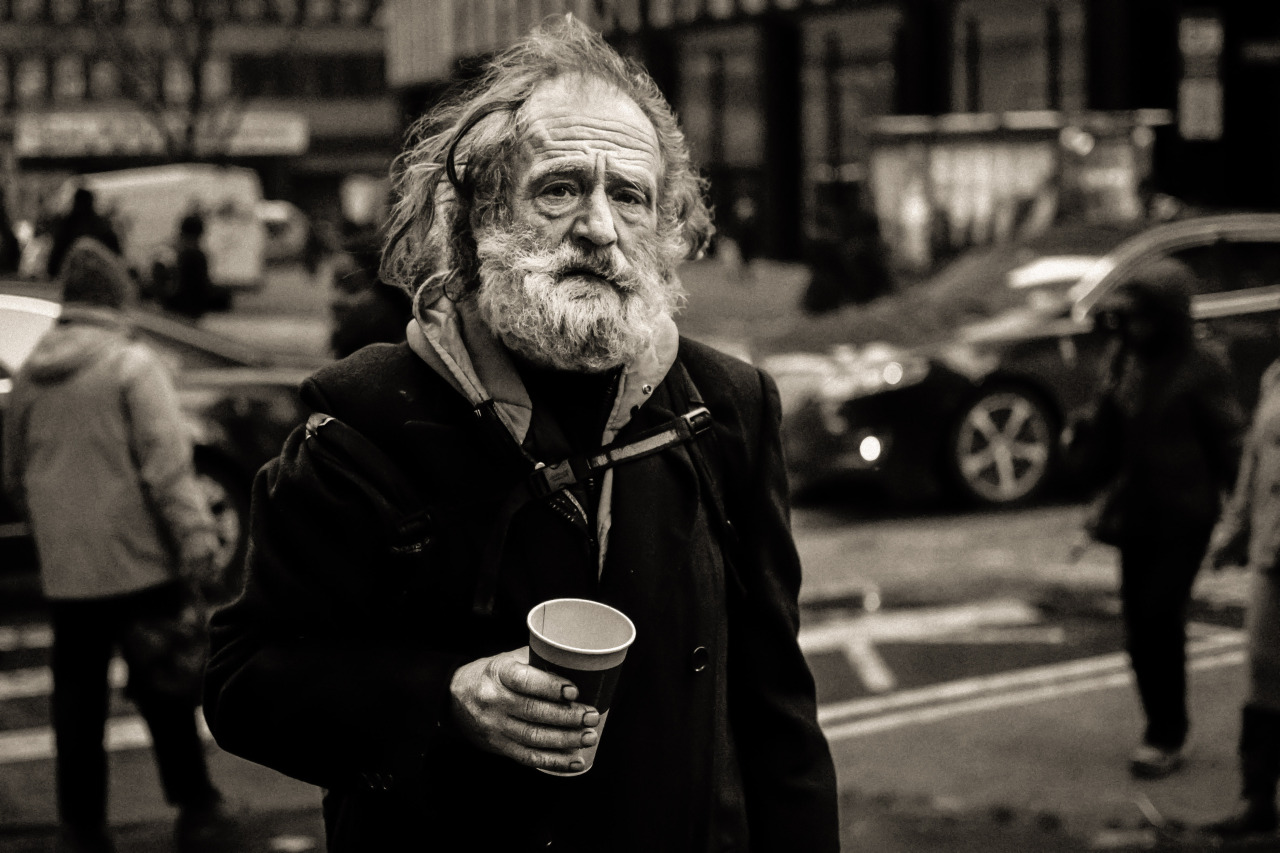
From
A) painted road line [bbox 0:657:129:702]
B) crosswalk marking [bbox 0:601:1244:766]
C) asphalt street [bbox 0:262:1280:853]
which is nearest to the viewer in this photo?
asphalt street [bbox 0:262:1280:853]

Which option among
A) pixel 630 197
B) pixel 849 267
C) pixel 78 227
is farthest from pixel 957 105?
pixel 630 197

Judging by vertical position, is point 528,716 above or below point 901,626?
above

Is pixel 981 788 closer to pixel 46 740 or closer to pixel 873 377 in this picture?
pixel 46 740

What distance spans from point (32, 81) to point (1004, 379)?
72.8 m

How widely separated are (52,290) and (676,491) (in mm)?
6978

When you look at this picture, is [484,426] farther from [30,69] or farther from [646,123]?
[30,69]

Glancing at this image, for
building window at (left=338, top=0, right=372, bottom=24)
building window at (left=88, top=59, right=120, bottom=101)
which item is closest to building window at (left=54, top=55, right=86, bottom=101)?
building window at (left=88, top=59, right=120, bottom=101)

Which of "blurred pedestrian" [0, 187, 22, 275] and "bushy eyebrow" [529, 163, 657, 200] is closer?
"bushy eyebrow" [529, 163, 657, 200]

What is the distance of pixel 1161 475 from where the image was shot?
231 inches

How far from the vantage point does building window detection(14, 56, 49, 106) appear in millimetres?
75000

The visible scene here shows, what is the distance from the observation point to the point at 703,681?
2207mm

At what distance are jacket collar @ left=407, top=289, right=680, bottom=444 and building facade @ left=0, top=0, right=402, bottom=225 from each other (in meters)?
61.8

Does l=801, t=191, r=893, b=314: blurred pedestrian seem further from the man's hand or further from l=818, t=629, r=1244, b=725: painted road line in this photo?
the man's hand

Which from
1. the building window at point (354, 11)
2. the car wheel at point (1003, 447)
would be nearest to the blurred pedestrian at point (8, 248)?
the car wheel at point (1003, 447)
